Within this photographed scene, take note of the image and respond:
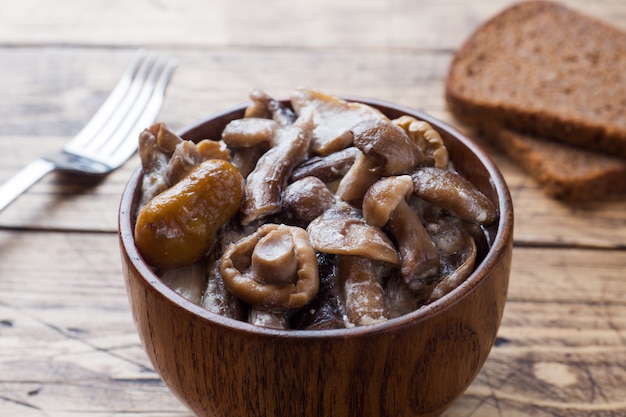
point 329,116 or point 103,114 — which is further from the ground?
point 329,116

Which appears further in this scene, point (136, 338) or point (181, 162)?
point (136, 338)

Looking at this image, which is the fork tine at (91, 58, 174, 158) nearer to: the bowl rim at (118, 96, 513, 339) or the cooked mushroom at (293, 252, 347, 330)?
the bowl rim at (118, 96, 513, 339)

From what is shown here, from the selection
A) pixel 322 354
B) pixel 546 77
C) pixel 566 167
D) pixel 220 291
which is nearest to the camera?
pixel 322 354

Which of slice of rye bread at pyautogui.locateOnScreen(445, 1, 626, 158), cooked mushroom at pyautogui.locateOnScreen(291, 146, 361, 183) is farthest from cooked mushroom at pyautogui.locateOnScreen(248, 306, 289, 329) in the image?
slice of rye bread at pyautogui.locateOnScreen(445, 1, 626, 158)

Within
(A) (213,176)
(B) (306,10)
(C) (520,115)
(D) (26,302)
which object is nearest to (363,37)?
(B) (306,10)

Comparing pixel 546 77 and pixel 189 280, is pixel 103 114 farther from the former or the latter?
pixel 546 77

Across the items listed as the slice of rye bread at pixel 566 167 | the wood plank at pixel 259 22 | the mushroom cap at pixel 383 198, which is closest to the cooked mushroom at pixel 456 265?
the mushroom cap at pixel 383 198

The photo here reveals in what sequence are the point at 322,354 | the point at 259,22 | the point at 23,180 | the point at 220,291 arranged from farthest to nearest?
the point at 259,22 → the point at 23,180 → the point at 220,291 → the point at 322,354

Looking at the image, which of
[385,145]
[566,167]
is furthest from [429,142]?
[566,167]
